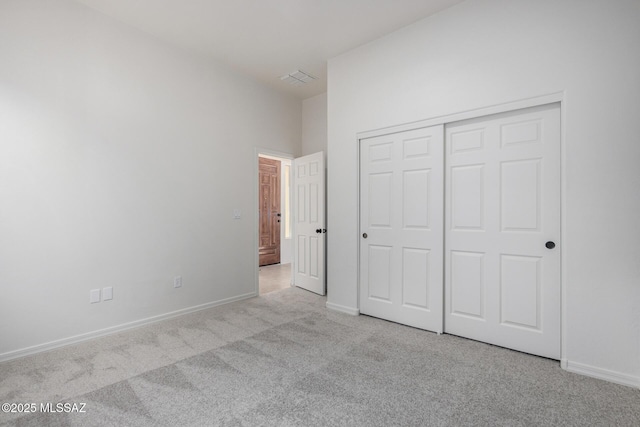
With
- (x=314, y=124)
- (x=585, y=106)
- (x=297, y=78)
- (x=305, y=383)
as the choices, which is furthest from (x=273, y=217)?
(x=585, y=106)

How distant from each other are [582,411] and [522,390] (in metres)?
0.30

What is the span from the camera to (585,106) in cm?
220

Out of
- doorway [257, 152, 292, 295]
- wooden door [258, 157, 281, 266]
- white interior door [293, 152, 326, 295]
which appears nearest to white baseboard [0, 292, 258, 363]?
white interior door [293, 152, 326, 295]

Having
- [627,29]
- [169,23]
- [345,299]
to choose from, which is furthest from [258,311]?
[627,29]

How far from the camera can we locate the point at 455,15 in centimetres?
277

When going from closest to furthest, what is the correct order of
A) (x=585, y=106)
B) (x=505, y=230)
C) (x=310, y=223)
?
(x=585, y=106)
(x=505, y=230)
(x=310, y=223)

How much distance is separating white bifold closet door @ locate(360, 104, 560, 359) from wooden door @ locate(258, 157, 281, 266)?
3.62 metres

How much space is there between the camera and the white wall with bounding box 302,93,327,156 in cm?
484

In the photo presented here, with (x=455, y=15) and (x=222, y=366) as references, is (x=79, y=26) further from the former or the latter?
(x=455, y=15)

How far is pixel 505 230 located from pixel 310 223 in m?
2.66

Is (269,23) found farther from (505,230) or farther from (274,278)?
(274,278)

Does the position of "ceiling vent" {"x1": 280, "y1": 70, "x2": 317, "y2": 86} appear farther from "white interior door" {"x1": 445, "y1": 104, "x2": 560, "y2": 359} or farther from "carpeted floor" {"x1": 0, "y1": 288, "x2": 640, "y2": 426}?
"carpeted floor" {"x1": 0, "y1": 288, "x2": 640, "y2": 426}

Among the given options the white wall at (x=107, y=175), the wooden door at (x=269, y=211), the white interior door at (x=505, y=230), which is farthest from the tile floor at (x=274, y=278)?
the white interior door at (x=505, y=230)

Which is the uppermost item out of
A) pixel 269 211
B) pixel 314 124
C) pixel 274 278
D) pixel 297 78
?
pixel 297 78
